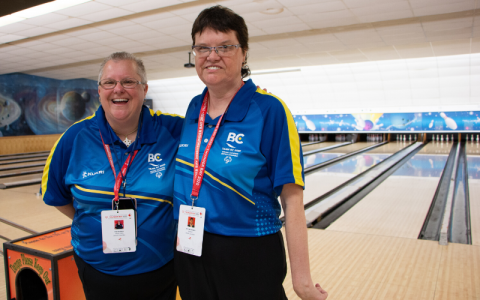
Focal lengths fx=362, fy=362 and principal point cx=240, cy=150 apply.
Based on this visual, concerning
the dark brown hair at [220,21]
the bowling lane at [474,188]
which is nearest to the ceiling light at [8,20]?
the dark brown hair at [220,21]

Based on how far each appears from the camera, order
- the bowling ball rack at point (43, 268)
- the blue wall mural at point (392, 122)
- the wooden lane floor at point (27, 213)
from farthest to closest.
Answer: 1. the blue wall mural at point (392, 122)
2. the wooden lane floor at point (27, 213)
3. the bowling ball rack at point (43, 268)

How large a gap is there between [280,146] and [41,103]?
1357 cm

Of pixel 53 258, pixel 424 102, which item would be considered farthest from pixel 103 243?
pixel 424 102

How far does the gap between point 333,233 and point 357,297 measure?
127 centimetres

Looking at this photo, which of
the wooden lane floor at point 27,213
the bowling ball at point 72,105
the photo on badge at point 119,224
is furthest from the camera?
the bowling ball at point 72,105

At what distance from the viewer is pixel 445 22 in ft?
20.2

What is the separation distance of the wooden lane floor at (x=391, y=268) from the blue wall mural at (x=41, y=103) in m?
11.8

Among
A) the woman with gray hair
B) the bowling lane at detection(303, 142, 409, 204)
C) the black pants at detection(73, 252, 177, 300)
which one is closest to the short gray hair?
the woman with gray hair

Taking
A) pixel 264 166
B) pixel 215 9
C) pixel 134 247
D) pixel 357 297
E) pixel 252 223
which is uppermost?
pixel 215 9

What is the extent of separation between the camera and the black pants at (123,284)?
1343 mm

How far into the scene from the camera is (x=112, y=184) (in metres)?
1.33

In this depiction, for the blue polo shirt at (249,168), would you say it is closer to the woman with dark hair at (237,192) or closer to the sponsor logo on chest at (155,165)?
the woman with dark hair at (237,192)

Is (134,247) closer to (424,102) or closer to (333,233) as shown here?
(333,233)

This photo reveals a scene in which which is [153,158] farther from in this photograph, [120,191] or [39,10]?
[39,10]
